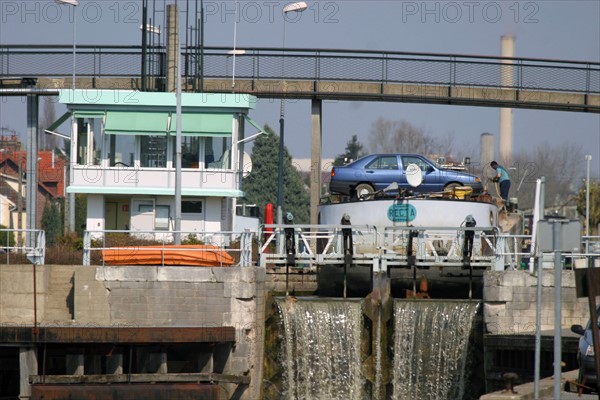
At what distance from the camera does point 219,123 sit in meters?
34.9

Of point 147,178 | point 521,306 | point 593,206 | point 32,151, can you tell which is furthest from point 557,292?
point 593,206

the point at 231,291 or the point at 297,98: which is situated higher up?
the point at 297,98

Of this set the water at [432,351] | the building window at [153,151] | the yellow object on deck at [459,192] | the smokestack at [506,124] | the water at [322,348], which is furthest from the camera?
the smokestack at [506,124]

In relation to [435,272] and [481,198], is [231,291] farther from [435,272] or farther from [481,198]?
[481,198]

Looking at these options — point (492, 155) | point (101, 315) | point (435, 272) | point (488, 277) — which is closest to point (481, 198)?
point (435, 272)

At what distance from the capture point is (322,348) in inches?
1132

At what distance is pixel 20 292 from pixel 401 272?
10.3 m

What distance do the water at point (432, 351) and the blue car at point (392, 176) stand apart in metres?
8.19

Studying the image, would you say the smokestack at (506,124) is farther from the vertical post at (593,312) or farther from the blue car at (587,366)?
the vertical post at (593,312)

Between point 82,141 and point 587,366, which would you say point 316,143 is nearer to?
point 82,141

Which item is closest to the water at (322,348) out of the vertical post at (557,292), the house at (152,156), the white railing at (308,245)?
the white railing at (308,245)

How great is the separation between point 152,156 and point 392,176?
7442mm

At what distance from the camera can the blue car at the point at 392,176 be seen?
3622cm

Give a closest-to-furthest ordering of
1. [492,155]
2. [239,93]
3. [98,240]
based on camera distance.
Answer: [98,240]
[239,93]
[492,155]
